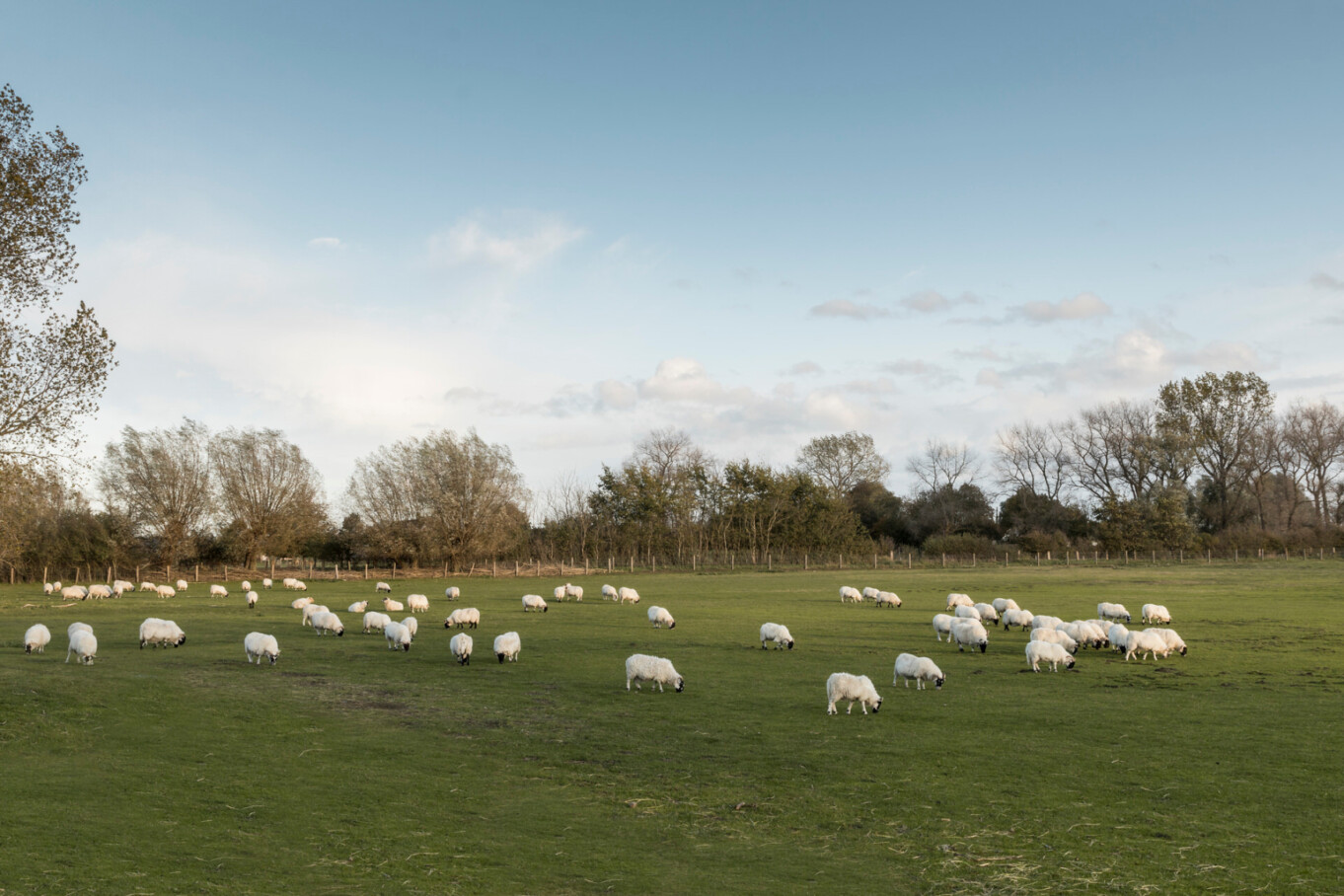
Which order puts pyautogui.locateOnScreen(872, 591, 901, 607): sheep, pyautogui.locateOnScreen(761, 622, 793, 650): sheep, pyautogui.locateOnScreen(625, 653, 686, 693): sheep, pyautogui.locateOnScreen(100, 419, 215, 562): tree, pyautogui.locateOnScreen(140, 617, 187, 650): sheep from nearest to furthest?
pyautogui.locateOnScreen(625, 653, 686, 693): sheep < pyautogui.locateOnScreen(140, 617, 187, 650): sheep < pyautogui.locateOnScreen(761, 622, 793, 650): sheep < pyautogui.locateOnScreen(872, 591, 901, 607): sheep < pyautogui.locateOnScreen(100, 419, 215, 562): tree

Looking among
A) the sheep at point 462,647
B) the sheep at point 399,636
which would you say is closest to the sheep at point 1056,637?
the sheep at point 462,647

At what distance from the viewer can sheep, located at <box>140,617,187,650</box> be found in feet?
80.9

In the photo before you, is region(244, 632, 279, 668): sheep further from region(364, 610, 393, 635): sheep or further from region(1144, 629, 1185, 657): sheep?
region(1144, 629, 1185, 657): sheep

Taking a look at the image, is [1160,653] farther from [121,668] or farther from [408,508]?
[408,508]

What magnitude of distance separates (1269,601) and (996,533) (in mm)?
59161

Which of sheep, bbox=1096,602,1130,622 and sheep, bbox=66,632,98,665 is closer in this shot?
sheep, bbox=66,632,98,665

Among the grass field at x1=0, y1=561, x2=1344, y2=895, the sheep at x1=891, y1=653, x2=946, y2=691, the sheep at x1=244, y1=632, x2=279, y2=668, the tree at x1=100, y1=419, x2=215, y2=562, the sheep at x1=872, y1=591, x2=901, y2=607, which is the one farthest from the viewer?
the tree at x1=100, y1=419, x2=215, y2=562

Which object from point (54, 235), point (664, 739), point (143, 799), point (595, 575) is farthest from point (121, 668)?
point (595, 575)

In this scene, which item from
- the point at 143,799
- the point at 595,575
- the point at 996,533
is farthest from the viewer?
the point at 996,533

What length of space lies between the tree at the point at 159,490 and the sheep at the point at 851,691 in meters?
66.7

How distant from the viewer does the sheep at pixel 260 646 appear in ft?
72.4

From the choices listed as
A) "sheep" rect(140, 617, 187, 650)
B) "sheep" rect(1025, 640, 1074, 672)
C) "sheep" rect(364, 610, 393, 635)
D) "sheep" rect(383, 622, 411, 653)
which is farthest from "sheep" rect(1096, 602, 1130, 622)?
"sheep" rect(140, 617, 187, 650)

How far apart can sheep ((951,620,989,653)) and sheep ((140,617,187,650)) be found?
2269 cm

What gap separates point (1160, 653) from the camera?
23203 mm
